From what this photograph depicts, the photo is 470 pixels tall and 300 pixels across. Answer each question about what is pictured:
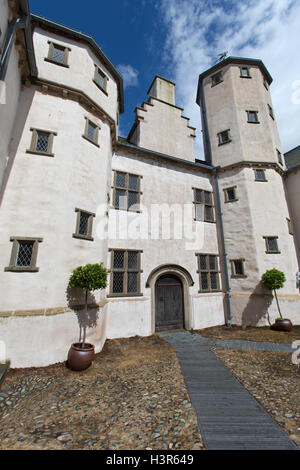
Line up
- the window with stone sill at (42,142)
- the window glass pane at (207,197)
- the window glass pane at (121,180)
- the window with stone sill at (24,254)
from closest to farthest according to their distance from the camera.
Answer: the window with stone sill at (24,254) < the window with stone sill at (42,142) < the window glass pane at (121,180) < the window glass pane at (207,197)

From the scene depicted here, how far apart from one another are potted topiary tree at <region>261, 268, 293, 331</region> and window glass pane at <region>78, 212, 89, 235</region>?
9.44m

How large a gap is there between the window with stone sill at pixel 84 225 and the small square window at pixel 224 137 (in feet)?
36.1

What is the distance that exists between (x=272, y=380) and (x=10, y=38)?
12.4 meters

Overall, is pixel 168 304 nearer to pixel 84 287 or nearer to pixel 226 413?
pixel 84 287

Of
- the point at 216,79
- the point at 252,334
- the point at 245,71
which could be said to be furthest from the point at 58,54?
the point at 252,334

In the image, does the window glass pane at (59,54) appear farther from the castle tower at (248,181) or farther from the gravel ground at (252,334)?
the gravel ground at (252,334)

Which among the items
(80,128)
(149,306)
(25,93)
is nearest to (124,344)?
(149,306)

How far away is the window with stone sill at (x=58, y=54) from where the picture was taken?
27.2 feet

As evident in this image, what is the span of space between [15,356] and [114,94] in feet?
40.1

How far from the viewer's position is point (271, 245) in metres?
11.6

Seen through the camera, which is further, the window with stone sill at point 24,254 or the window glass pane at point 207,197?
the window glass pane at point 207,197

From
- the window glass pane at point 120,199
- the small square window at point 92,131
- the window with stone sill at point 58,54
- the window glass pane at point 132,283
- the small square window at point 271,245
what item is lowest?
the window glass pane at point 132,283

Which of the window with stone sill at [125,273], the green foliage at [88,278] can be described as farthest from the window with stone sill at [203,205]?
the green foliage at [88,278]

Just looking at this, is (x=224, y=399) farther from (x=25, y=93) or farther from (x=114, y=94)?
(x=114, y=94)
